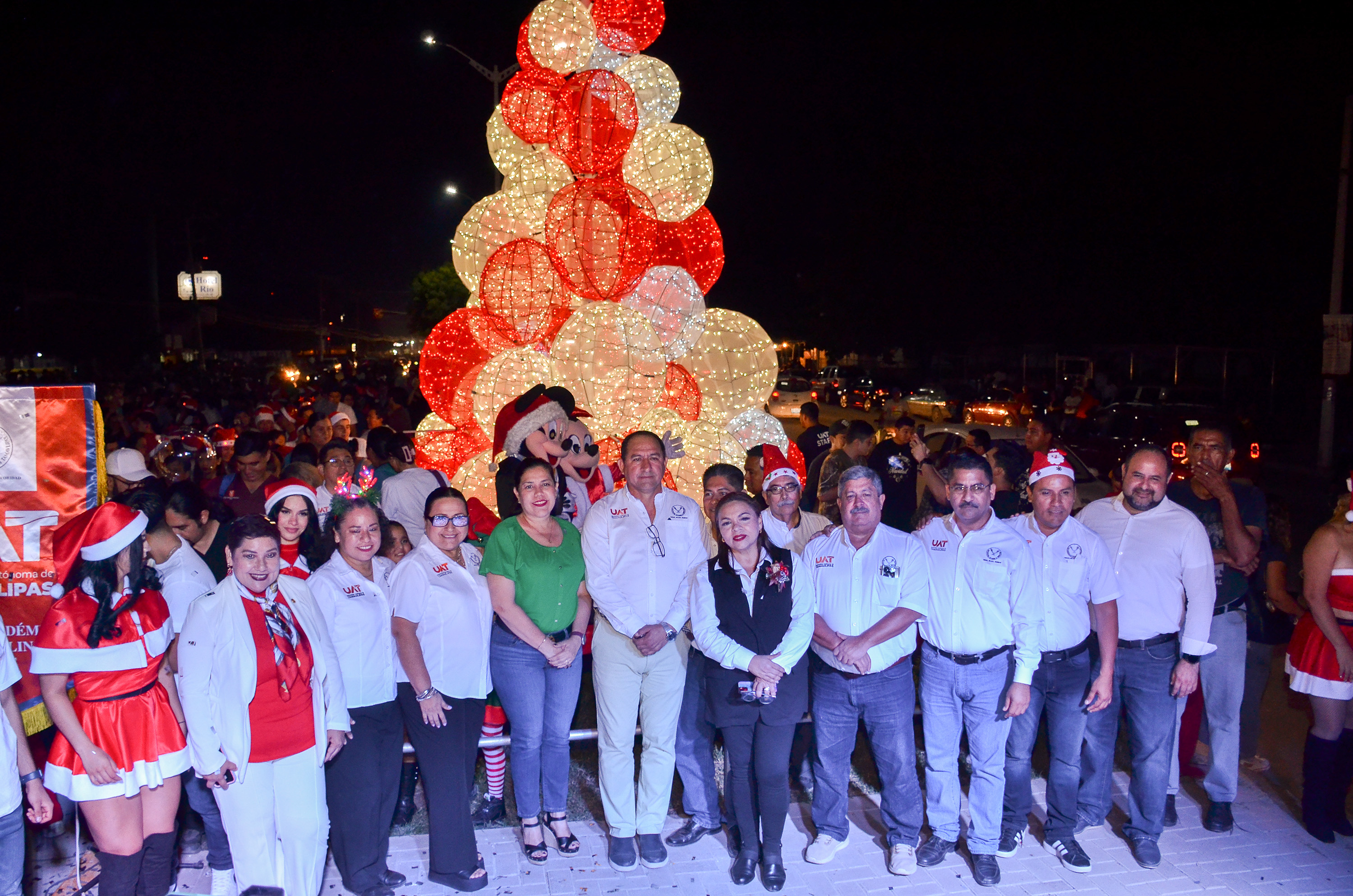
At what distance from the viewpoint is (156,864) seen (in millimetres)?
3918

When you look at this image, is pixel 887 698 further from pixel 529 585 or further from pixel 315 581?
pixel 315 581

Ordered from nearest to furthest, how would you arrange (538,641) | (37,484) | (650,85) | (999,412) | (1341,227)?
(538,641) → (37,484) → (650,85) → (1341,227) → (999,412)

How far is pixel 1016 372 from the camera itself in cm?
3719

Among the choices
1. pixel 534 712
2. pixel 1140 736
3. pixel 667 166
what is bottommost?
pixel 1140 736

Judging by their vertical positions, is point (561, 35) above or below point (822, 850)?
above

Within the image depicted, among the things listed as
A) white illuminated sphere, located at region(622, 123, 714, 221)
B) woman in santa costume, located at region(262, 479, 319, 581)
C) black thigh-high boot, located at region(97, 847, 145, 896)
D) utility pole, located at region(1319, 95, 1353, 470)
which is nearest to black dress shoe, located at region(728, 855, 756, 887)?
woman in santa costume, located at region(262, 479, 319, 581)

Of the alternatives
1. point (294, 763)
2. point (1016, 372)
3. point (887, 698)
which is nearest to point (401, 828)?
point (294, 763)

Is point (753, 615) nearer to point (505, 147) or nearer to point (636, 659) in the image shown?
point (636, 659)

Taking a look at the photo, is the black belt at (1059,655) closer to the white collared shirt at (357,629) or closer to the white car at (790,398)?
the white collared shirt at (357,629)

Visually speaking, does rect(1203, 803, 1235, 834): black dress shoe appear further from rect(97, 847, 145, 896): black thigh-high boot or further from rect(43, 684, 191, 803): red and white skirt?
rect(97, 847, 145, 896): black thigh-high boot

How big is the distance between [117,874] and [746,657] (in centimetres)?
264

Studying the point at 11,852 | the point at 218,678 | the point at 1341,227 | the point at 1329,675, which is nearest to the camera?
the point at 11,852

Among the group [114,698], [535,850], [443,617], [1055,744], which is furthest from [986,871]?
[114,698]

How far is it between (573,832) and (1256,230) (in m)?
25.4
